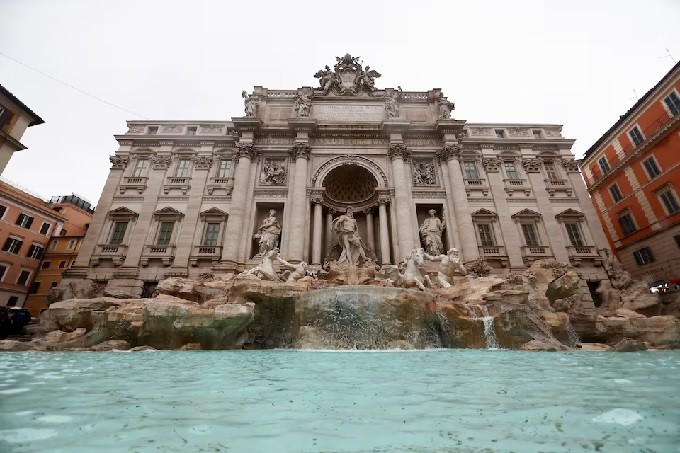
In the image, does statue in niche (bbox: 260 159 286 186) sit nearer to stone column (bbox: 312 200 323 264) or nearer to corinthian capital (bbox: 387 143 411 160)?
stone column (bbox: 312 200 323 264)

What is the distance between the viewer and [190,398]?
2.85 meters

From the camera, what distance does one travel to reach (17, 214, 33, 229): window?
2795cm

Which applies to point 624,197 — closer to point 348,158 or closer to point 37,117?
point 348,158

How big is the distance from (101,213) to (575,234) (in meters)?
32.8

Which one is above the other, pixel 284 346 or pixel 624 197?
pixel 624 197

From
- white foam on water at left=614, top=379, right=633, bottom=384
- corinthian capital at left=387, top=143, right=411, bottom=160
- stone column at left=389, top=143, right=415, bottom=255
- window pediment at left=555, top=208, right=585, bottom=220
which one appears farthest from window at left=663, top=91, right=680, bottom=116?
white foam on water at left=614, top=379, right=633, bottom=384

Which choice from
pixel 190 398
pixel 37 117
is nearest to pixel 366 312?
pixel 190 398

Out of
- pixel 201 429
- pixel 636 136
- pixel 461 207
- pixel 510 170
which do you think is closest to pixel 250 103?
pixel 461 207

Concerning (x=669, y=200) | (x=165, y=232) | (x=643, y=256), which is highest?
(x=669, y=200)

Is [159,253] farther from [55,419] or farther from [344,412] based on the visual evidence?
[344,412]

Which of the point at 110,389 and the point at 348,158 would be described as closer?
the point at 110,389

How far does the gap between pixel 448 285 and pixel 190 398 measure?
480 inches

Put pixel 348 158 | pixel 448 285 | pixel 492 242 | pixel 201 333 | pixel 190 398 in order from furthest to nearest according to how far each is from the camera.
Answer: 1. pixel 348 158
2. pixel 492 242
3. pixel 448 285
4. pixel 201 333
5. pixel 190 398

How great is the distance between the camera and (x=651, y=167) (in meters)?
22.3
